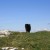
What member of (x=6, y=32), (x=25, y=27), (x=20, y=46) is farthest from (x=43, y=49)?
(x=25, y=27)

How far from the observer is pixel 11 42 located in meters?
22.8

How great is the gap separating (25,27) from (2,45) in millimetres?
11588

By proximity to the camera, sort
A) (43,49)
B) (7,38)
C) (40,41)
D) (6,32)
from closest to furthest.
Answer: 1. (43,49)
2. (40,41)
3. (7,38)
4. (6,32)

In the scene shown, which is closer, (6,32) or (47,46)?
(47,46)

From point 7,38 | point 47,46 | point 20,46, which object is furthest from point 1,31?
point 47,46

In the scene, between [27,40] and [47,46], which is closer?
[47,46]

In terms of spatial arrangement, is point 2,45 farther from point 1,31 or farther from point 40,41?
point 1,31

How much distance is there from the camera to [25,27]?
1305 inches

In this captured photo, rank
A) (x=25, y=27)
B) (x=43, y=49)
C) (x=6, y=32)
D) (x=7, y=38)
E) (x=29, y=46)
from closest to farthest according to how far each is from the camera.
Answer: (x=43, y=49) < (x=29, y=46) < (x=7, y=38) < (x=6, y=32) < (x=25, y=27)

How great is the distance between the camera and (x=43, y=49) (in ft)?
64.7

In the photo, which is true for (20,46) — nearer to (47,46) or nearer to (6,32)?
(47,46)

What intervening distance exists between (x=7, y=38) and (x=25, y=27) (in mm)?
8926

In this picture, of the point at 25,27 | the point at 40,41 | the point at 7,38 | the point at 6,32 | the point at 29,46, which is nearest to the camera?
the point at 29,46

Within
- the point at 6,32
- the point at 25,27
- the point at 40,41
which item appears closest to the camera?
the point at 40,41
